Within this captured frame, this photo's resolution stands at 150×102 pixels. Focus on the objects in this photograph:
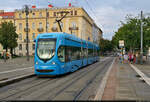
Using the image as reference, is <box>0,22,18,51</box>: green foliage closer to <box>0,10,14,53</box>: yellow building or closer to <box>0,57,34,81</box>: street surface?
<box>0,10,14,53</box>: yellow building

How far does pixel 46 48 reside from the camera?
12789 mm

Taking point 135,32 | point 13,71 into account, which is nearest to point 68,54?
point 13,71

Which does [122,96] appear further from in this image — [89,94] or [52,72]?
[52,72]

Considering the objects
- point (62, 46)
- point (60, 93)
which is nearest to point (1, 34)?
point (62, 46)

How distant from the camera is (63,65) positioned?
43.4 feet

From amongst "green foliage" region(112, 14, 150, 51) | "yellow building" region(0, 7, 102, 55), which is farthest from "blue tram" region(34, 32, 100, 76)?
"yellow building" region(0, 7, 102, 55)

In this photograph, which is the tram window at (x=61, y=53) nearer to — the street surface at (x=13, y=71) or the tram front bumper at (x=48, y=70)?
the tram front bumper at (x=48, y=70)

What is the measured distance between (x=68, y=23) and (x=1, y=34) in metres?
23.7

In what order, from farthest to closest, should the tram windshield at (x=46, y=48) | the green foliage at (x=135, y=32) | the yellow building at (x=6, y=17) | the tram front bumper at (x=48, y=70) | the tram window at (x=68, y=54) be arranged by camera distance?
the yellow building at (x=6, y=17)
the green foliage at (x=135, y=32)
the tram window at (x=68, y=54)
the tram windshield at (x=46, y=48)
the tram front bumper at (x=48, y=70)

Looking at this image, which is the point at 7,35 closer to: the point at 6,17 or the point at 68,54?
the point at 6,17

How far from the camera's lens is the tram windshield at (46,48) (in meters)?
12.6

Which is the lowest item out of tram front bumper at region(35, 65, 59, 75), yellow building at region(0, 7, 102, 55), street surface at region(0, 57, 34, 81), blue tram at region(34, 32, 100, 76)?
street surface at region(0, 57, 34, 81)

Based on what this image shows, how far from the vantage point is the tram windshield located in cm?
1264

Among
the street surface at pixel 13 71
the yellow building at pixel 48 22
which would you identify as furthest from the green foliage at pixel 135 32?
the yellow building at pixel 48 22
